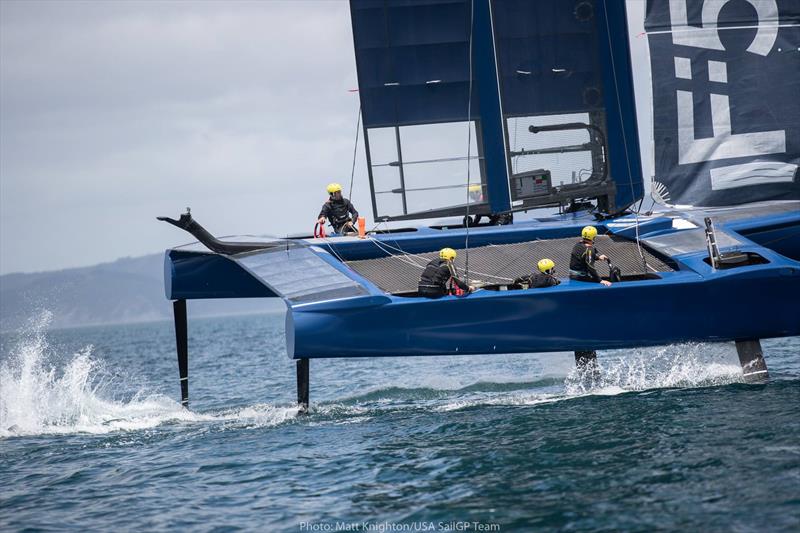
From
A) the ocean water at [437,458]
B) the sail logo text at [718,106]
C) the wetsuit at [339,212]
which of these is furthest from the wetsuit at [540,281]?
the wetsuit at [339,212]

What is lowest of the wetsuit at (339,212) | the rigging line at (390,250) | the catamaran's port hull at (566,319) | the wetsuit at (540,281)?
the catamaran's port hull at (566,319)

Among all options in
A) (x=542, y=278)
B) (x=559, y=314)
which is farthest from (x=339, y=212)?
(x=559, y=314)

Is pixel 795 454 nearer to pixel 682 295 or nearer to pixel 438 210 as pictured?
pixel 682 295

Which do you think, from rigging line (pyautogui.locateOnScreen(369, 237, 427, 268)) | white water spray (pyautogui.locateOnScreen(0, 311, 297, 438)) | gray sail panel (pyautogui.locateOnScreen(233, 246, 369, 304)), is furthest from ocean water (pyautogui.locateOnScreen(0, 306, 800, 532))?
rigging line (pyautogui.locateOnScreen(369, 237, 427, 268))

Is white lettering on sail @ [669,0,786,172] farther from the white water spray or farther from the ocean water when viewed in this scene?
the white water spray

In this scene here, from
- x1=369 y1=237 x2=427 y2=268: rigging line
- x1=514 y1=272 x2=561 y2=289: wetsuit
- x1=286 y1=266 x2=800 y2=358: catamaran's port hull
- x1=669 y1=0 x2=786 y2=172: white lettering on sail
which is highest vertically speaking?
x1=669 y1=0 x2=786 y2=172: white lettering on sail

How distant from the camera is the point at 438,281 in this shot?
34.7ft

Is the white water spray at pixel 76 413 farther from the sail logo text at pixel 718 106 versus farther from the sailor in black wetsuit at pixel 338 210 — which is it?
the sail logo text at pixel 718 106

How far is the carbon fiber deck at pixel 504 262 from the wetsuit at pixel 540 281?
1.46 feet

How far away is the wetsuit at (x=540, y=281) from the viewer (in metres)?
10.7

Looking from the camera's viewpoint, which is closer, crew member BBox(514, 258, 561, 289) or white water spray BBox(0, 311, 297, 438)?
crew member BBox(514, 258, 561, 289)

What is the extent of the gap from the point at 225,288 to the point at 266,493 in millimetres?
5600

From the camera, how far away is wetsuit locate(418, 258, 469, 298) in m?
10.5

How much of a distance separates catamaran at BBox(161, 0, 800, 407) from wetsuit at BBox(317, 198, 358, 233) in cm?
51
